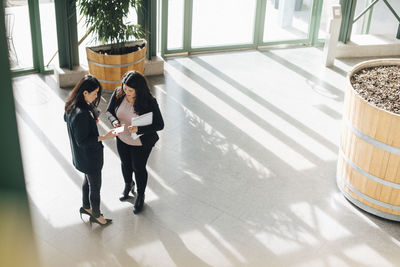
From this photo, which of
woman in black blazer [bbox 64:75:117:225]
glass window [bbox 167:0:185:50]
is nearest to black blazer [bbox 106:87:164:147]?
woman in black blazer [bbox 64:75:117:225]

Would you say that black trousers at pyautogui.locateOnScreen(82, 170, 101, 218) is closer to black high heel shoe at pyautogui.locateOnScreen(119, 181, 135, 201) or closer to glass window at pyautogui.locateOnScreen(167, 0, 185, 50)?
black high heel shoe at pyautogui.locateOnScreen(119, 181, 135, 201)

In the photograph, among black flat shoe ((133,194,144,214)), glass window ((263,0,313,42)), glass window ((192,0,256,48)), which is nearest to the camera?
black flat shoe ((133,194,144,214))

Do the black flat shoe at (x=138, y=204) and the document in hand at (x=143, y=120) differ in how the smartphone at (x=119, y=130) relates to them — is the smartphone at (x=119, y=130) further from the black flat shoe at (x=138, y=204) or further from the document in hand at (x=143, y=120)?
the black flat shoe at (x=138, y=204)

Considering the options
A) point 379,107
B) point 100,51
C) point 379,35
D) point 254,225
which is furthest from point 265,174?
point 379,35

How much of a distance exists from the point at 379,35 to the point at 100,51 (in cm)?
658

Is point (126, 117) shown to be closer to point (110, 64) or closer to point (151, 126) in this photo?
point (151, 126)

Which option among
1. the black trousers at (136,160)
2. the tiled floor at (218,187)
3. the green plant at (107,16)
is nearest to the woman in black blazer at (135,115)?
the black trousers at (136,160)

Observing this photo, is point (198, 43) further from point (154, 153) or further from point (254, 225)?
point (254, 225)

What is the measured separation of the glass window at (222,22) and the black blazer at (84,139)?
612 cm

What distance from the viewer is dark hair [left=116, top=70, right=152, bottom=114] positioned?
15.7 ft

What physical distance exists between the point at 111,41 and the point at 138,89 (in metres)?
3.58

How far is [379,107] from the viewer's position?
17.4ft

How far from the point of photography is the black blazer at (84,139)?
4.50 meters

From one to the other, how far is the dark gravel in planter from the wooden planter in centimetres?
380
